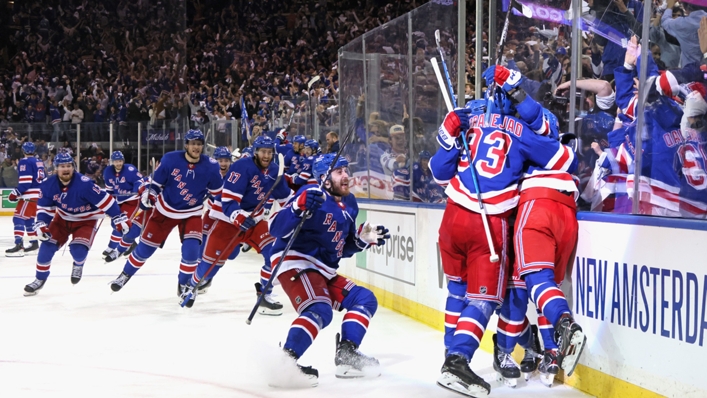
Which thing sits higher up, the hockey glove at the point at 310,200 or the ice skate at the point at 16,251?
the hockey glove at the point at 310,200

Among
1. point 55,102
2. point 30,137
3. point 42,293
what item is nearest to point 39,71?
point 55,102

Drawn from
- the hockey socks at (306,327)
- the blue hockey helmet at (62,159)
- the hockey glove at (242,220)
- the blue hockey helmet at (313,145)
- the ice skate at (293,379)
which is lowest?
the ice skate at (293,379)

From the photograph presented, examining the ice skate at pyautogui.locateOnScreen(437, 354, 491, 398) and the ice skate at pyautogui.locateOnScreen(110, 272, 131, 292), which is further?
the ice skate at pyautogui.locateOnScreen(110, 272, 131, 292)

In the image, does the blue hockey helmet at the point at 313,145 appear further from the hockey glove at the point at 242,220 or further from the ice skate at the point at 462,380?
the ice skate at the point at 462,380

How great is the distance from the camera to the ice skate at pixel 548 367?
153 inches

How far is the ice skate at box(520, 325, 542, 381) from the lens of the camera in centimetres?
412

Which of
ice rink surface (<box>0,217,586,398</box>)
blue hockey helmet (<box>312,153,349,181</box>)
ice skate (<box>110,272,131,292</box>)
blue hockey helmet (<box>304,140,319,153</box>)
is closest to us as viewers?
ice rink surface (<box>0,217,586,398</box>)

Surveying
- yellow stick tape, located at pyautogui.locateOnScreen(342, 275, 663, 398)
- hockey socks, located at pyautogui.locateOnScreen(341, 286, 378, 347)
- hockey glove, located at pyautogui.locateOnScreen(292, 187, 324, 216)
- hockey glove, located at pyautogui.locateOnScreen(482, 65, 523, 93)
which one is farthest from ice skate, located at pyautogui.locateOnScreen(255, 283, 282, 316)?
hockey glove, located at pyautogui.locateOnScreen(482, 65, 523, 93)

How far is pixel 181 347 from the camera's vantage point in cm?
511

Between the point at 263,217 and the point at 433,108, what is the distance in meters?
1.77

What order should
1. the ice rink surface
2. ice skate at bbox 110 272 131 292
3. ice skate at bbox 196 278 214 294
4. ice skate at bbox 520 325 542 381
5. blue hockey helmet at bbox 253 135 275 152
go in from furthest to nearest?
1. ice skate at bbox 110 272 131 292
2. ice skate at bbox 196 278 214 294
3. blue hockey helmet at bbox 253 135 275 152
4. ice skate at bbox 520 325 542 381
5. the ice rink surface

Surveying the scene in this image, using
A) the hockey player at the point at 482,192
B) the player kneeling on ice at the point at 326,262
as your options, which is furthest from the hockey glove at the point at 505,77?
the player kneeling on ice at the point at 326,262

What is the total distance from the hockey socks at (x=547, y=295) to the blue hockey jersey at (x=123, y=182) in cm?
823

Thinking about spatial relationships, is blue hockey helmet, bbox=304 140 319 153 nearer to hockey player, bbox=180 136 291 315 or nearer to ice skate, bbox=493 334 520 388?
hockey player, bbox=180 136 291 315
